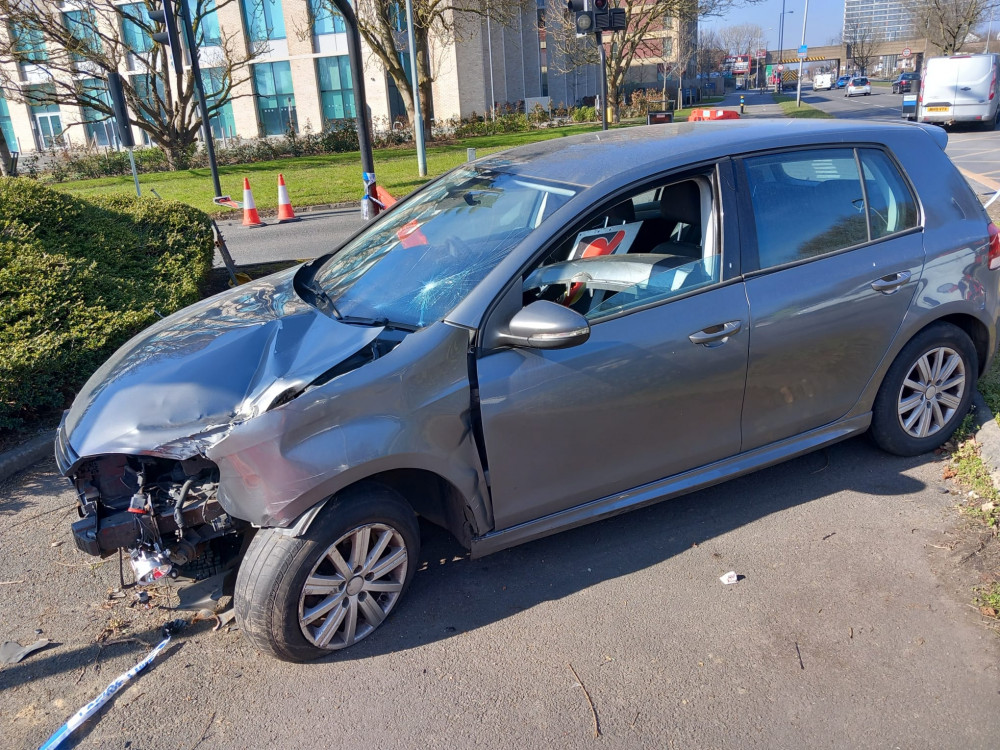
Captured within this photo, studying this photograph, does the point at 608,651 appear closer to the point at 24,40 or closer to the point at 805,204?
the point at 805,204

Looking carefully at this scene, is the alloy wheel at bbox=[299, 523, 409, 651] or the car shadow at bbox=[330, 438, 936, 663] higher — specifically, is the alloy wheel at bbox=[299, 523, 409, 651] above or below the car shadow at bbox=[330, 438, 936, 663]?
above

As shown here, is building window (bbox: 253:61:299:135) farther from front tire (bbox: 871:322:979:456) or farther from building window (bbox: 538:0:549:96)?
front tire (bbox: 871:322:979:456)

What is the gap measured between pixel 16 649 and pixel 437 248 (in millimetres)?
2420

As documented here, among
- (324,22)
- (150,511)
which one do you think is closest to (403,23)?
(324,22)

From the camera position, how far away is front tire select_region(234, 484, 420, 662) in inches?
113

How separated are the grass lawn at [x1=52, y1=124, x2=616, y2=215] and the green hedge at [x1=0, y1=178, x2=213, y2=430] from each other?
8.45m

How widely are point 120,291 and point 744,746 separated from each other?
5515 mm

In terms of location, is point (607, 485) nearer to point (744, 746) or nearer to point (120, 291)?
point (744, 746)

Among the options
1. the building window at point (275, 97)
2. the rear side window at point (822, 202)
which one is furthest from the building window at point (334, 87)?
the rear side window at point (822, 202)

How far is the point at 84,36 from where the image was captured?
89.0 ft

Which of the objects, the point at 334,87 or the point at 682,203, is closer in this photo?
the point at 682,203

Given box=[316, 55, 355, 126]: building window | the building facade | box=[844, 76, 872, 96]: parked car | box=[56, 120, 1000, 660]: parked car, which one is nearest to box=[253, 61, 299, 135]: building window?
the building facade

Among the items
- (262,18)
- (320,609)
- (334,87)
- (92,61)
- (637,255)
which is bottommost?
(320,609)

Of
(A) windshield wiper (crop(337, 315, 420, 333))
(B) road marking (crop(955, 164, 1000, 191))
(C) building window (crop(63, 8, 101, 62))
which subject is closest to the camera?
(A) windshield wiper (crop(337, 315, 420, 333))
